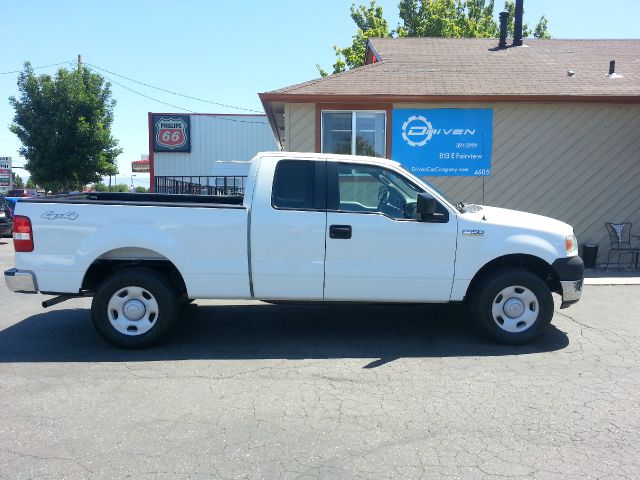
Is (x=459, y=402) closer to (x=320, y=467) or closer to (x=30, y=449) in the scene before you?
(x=320, y=467)

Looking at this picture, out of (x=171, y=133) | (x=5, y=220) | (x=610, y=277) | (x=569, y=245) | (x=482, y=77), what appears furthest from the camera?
(x=171, y=133)

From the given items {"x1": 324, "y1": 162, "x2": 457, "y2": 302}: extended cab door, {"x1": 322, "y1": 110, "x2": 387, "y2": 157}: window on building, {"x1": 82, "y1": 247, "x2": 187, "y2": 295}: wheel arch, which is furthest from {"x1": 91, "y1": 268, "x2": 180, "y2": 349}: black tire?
{"x1": 322, "y1": 110, "x2": 387, "y2": 157}: window on building

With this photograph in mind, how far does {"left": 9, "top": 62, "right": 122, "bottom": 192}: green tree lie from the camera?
944 inches

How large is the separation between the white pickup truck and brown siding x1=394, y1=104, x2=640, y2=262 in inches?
216

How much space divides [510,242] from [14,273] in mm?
4952

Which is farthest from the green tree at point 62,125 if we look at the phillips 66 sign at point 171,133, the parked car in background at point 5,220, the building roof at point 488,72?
the building roof at point 488,72

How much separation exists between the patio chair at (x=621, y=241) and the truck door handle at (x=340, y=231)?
23.6 ft

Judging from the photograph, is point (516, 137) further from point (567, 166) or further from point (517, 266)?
point (517, 266)

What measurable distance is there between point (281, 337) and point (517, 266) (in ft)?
8.65

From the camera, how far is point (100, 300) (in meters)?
5.18

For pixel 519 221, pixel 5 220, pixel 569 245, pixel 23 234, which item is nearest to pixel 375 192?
pixel 519 221

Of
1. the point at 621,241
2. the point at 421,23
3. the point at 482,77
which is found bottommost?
the point at 621,241

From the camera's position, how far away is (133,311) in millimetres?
5254

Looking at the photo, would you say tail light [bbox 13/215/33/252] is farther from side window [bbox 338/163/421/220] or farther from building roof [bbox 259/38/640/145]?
building roof [bbox 259/38/640/145]
